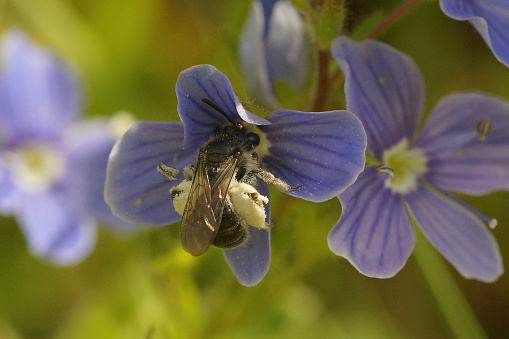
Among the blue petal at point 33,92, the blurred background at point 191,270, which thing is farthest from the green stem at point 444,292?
the blue petal at point 33,92

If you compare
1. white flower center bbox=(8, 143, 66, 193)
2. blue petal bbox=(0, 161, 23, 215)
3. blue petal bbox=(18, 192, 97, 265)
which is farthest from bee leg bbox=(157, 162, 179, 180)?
white flower center bbox=(8, 143, 66, 193)

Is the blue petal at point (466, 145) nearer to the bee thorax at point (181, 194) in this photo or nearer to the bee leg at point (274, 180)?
the bee leg at point (274, 180)

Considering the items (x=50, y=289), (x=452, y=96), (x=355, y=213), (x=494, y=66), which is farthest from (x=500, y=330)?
(x=50, y=289)

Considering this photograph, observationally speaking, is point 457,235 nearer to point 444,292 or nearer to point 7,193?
point 444,292

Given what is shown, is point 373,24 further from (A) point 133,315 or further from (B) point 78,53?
(B) point 78,53

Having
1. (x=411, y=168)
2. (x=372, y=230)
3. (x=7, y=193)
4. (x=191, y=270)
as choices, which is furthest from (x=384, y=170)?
(x=7, y=193)
